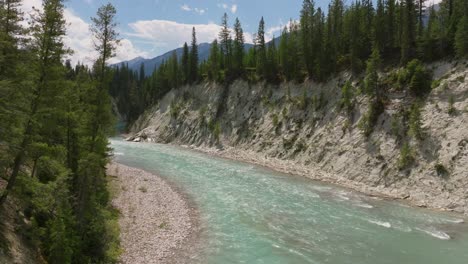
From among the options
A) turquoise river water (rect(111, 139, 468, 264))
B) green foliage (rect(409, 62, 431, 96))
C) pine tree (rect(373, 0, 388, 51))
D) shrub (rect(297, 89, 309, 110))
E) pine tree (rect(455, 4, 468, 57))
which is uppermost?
pine tree (rect(373, 0, 388, 51))

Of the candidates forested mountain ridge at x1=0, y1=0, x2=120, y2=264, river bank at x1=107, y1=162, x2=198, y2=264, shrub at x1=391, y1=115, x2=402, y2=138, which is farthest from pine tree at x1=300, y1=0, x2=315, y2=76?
forested mountain ridge at x1=0, y1=0, x2=120, y2=264

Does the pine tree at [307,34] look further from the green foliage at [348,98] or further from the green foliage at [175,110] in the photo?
the green foliage at [175,110]

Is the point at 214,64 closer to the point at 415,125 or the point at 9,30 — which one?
the point at 415,125

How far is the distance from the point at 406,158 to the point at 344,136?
10764mm

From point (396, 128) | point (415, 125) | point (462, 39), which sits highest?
point (462, 39)

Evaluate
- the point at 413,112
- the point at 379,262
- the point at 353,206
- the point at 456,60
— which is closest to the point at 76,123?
the point at 379,262

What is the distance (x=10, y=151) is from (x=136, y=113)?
400ft

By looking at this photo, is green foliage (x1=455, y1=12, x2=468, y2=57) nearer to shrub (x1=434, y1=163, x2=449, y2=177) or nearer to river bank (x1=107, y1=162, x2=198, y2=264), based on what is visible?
shrub (x1=434, y1=163, x2=449, y2=177)

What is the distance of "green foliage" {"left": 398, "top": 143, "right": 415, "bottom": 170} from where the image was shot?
36562 mm

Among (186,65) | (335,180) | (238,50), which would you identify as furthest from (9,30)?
(186,65)

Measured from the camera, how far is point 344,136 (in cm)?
4684

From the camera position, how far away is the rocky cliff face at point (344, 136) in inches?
1339

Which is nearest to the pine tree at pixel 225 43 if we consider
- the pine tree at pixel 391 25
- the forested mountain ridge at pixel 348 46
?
the forested mountain ridge at pixel 348 46

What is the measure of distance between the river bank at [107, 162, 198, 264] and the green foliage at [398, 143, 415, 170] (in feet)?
73.5
